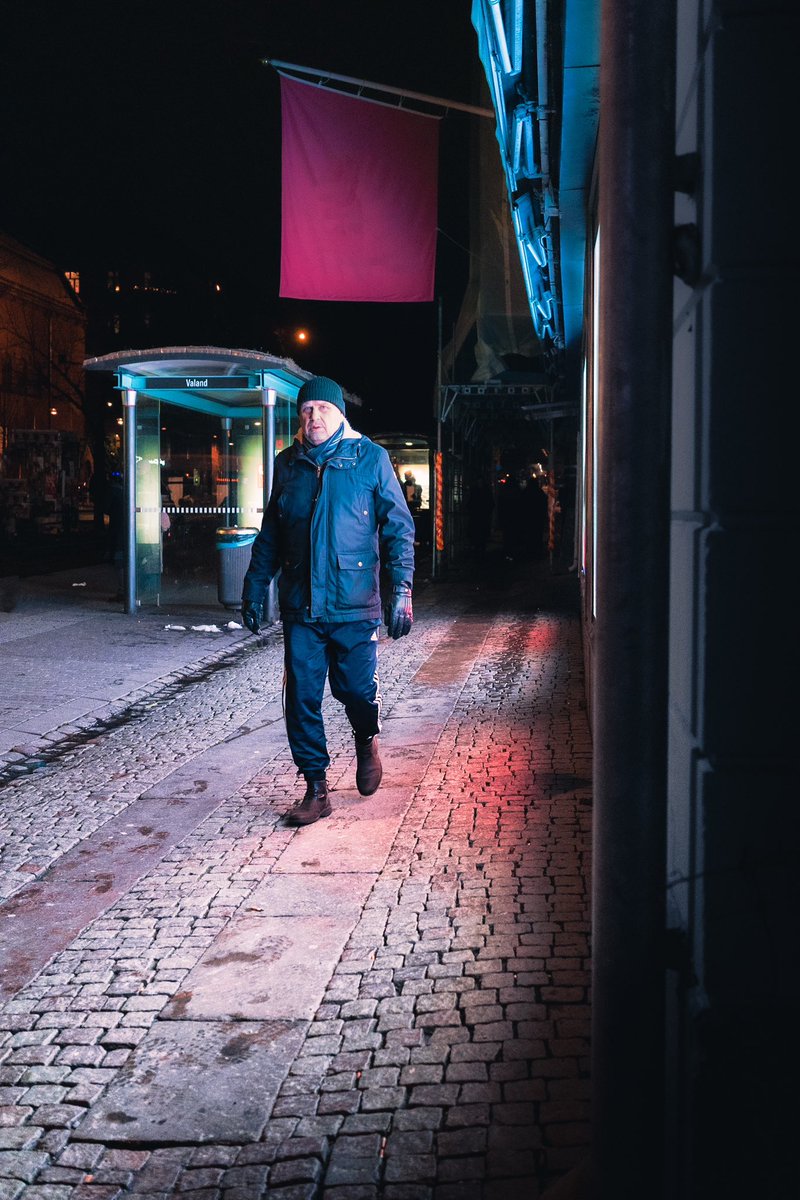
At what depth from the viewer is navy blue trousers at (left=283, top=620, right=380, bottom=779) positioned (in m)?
5.47

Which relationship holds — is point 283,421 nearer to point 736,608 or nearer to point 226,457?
point 226,457

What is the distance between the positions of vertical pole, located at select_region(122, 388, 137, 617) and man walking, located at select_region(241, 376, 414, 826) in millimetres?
9026

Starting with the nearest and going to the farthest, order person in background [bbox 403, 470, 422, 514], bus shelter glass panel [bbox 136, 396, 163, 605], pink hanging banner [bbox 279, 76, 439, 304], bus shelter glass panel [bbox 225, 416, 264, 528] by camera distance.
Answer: pink hanging banner [bbox 279, 76, 439, 304]
bus shelter glass panel [bbox 136, 396, 163, 605]
bus shelter glass panel [bbox 225, 416, 264, 528]
person in background [bbox 403, 470, 422, 514]

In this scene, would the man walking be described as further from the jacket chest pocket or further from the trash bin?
the trash bin

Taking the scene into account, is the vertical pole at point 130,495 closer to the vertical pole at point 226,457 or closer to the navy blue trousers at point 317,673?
the vertical pole at point 226,457

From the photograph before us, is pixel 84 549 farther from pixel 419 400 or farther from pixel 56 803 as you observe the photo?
pixel 56 803

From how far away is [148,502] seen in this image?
1496cm

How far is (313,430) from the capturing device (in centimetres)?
555

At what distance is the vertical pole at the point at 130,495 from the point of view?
14195mm

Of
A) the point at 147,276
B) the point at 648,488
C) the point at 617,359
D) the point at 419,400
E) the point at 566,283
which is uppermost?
the point at 147,276

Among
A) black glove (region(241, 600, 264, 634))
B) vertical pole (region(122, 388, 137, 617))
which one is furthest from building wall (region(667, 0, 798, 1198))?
vertical pole (region(122, 388, 137, 617))

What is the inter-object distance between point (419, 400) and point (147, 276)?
1435 cm

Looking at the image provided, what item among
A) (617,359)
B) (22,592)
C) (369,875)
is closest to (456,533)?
(22,592)

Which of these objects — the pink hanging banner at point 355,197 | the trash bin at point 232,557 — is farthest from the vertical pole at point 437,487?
the pink hanging banner at point 355,197
